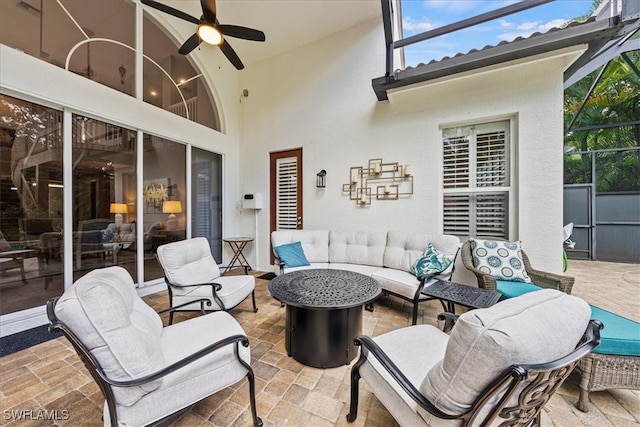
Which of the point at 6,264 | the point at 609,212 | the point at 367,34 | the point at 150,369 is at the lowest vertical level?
the point at 150,369

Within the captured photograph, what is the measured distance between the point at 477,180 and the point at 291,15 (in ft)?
13.5

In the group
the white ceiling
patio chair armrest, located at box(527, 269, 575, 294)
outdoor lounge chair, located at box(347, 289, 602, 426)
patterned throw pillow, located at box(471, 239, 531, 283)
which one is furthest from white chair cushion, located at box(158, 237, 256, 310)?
the white ceiling

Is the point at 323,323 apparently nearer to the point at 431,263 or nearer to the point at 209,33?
the point at 431,263

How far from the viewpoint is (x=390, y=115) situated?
12.9ft

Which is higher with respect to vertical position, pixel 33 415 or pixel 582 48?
pixel 582 48

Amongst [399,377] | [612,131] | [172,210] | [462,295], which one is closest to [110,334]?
[399,377]

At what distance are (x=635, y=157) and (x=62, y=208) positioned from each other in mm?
11060

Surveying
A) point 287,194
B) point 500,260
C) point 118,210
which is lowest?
point 500,260

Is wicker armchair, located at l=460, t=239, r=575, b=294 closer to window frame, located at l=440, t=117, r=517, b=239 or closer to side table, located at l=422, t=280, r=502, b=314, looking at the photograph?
side table, located at l=422, t=280, r=502, b=314

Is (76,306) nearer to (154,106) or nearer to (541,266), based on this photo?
(154,106)

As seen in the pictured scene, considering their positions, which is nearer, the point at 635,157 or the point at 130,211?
the point at 130,211

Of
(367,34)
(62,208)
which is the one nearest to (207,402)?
(62,208)

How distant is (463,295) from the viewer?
2.30 meters

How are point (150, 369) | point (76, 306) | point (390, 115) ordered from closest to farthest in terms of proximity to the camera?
point (76, 306) < point (150, 369) < point (390, 115)
